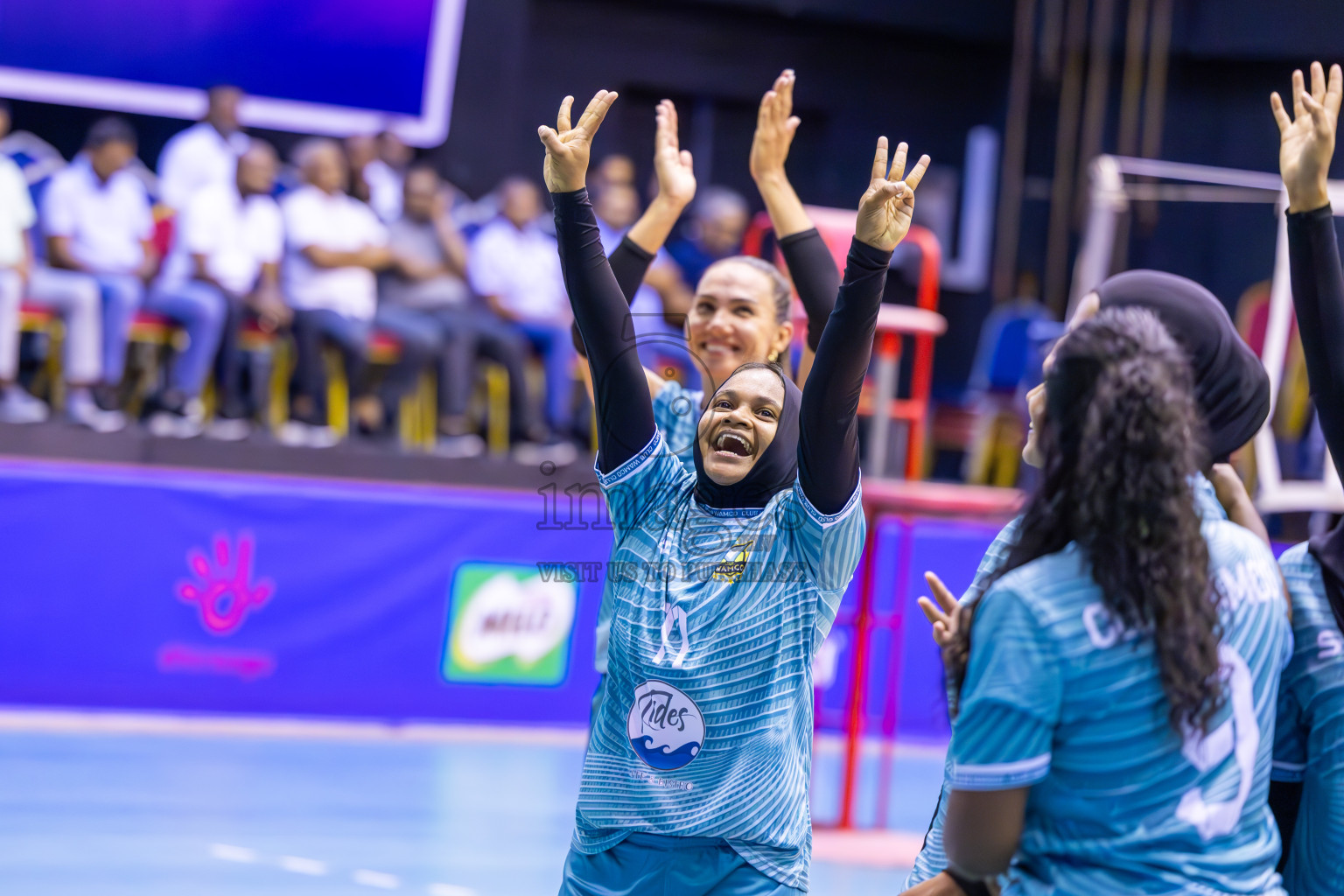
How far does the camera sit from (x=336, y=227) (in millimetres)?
7723

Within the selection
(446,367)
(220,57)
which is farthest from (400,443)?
(220,57)

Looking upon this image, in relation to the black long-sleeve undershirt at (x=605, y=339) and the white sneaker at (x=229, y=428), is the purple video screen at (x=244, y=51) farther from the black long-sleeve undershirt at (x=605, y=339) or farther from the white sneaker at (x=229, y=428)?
the black long-sleeve undershirt at (x=605, y=339)

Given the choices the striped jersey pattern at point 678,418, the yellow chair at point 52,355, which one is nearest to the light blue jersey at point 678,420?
the striped jersey pattern at point 678,418

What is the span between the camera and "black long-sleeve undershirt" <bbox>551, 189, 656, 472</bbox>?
2.22 meters

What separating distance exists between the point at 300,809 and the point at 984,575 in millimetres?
4172

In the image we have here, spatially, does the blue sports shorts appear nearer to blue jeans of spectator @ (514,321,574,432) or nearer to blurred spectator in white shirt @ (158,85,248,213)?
blue jeans of spectator @ (514,321,574,432)

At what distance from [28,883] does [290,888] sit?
0.76m

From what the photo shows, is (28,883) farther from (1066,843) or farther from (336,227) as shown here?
(336,227)

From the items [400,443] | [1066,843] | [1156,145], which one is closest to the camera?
[1066,843]

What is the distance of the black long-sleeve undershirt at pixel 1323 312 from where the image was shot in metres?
1.90

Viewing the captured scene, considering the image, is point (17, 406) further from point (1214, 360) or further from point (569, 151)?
point (1214, 360)

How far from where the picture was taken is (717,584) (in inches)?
84.0

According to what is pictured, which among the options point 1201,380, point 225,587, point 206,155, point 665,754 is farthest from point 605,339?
point 206,155

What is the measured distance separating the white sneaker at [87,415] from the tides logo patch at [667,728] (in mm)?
5398
